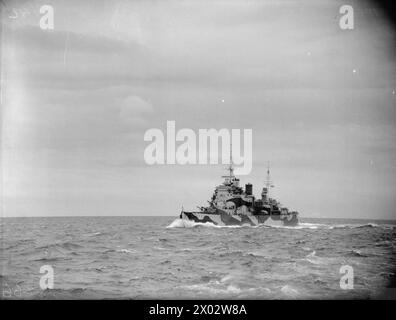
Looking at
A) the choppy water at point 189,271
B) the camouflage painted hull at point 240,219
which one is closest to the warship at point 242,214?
the camouflage painted hull at point 240,219

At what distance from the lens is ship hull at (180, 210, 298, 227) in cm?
2338

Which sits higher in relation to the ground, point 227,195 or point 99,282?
point 227,195

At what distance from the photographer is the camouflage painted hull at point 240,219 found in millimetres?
23359

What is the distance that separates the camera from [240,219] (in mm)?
23359

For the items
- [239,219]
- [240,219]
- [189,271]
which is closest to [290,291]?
[189,271]

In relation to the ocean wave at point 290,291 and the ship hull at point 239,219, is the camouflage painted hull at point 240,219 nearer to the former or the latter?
the ship hull at point 239,219

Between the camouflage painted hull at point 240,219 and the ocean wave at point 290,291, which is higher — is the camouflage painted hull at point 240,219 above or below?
above

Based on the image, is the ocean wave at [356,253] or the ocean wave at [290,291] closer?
the ocean wave at [290,291]

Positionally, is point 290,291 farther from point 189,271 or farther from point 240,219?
point 240,219

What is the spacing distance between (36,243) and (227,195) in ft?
25.6
